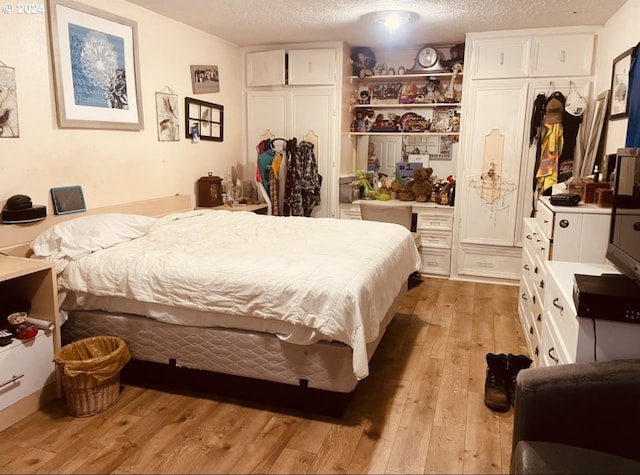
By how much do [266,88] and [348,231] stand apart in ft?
8.78

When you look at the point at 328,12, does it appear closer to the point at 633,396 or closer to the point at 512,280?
the point at 512,280

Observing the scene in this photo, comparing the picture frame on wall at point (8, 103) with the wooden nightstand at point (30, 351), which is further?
the picture frame on wall at point (8, 103)

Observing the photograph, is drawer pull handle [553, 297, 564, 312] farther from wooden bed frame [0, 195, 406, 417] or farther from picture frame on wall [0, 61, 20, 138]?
picture frame on wall [0, 61, 20, 138]

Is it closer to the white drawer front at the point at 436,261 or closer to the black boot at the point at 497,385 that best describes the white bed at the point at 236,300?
the black boot at the point at 497,385

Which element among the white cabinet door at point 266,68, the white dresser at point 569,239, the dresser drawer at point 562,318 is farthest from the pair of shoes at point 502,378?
the white cabinet door at point 266,68

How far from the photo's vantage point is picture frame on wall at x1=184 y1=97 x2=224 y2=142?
4.51 meters

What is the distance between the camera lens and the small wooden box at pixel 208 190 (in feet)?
15.3

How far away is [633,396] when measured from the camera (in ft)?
4.99

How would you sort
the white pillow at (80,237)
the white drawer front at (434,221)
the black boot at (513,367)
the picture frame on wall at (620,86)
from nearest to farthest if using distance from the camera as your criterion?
the black boot at (513,367)
the white pillow at (80,237)
the picture frame on wall at (620,86)
the white drawer front at (434,221)

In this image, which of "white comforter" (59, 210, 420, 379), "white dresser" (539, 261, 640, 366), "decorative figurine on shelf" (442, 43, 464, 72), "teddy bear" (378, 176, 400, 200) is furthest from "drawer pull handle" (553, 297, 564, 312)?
"decorative figurine on shelf" (442, 43, 464, 72)

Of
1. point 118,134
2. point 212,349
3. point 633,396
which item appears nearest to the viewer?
point 633,396

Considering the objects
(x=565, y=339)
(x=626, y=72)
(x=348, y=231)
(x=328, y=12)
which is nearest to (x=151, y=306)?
(x=348, y=231)

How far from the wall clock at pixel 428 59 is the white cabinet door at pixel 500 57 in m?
0.54

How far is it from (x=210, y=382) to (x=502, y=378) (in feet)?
5.15
